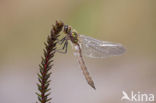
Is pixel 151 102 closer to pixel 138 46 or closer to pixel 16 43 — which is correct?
pixel 138 46

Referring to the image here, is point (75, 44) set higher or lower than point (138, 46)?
lower

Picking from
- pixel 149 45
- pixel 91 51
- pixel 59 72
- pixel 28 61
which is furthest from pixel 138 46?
pixel 91 51

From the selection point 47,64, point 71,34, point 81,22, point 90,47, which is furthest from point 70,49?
point 47,64

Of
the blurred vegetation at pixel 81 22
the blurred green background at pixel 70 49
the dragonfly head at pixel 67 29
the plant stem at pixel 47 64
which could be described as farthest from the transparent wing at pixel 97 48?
the blurred vegetation at pixel 81 22

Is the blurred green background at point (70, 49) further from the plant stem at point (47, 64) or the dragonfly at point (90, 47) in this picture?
the plant stem at point (47, 64)

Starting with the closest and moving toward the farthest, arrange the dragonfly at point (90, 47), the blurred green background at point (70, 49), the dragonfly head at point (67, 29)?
the dragonfly head at point (67, 29) < the dragonfly at point (90, 47) < the blurred green background at point (70, 49)

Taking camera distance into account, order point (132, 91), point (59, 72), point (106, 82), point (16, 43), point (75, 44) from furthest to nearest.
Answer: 1. point (16, 43)
2. point (59, 72)
3. point (106, 82)
4. point (132, 91)
5. point (75, 44)

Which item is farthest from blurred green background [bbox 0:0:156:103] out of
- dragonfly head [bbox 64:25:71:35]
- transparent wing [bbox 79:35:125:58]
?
dragonfly head [bbox 64:25:71:35]

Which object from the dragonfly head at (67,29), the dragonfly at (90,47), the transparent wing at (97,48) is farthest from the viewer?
the transparent wing at (97,48)
